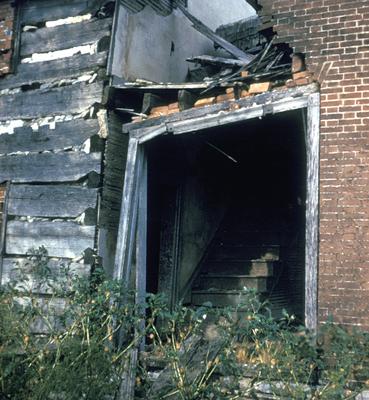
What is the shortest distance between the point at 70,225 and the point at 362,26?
4589mm

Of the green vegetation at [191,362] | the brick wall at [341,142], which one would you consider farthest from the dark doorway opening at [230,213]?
the green vegetation at [191,362]

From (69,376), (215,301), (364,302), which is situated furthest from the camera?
(215,301)

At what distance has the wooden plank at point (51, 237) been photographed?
26.6 feet

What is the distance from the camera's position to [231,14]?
12273 mm

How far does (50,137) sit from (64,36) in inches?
61.5

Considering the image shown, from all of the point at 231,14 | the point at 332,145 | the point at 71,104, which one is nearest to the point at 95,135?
the point at 71,104

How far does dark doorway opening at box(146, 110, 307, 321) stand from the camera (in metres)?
8.91

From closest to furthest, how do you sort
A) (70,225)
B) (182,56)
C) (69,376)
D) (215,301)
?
(69,376) → (70,225) → (215,301) → (182,56)

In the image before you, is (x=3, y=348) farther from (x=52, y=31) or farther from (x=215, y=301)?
(x=52, y=31)

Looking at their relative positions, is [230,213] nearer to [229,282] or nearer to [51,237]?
[229,282]

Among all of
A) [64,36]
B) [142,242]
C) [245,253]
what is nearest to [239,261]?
[245,253]

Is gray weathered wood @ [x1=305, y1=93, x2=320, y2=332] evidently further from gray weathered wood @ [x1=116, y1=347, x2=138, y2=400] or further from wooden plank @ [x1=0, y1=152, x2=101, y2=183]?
wooden plank @ [x1=0, y1=152, x2=101, y2=183]

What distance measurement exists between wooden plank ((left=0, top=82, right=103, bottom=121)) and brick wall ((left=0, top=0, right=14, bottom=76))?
489 millimetres

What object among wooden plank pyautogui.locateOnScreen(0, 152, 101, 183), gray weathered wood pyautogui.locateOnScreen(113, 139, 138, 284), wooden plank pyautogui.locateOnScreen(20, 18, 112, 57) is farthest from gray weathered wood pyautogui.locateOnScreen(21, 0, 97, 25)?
gray weathered wood pyautogui.locateOnScreen(113, 139, 138, 284)
